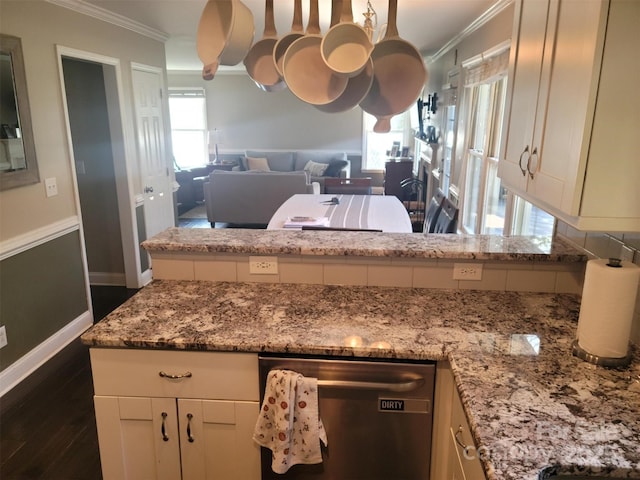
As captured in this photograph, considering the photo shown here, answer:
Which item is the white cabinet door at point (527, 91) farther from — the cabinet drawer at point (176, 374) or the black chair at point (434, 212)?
the black chair at point (434, 212)

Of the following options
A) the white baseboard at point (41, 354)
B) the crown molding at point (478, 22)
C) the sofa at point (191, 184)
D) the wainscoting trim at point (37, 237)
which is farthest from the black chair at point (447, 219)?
the sofa at point (191, 184)

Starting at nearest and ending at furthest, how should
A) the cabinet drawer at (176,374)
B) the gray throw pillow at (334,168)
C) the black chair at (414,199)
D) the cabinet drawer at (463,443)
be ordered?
the cabinet drawer at (463,443), the cabinet drawer at (176,374), the black chair at (414,199), the gray throw pillow at (334,168)

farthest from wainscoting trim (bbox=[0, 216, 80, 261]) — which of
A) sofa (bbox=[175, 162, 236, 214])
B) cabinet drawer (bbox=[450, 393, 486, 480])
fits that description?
sofa (bbox=[175, 162, 236, 214])

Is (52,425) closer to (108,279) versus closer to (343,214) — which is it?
(108,279)

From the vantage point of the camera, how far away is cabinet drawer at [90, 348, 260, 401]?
1466 millimetres

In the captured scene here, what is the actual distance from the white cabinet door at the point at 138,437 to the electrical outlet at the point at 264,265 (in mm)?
617

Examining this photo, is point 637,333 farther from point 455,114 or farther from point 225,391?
point 455,114

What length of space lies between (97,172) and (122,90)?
753mm

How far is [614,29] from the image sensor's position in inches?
40.9

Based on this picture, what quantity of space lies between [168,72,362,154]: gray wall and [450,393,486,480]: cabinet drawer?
8094 mm

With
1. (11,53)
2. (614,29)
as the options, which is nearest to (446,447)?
(614,29)

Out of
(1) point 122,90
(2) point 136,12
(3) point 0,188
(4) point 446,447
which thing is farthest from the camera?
(1) point 122,90

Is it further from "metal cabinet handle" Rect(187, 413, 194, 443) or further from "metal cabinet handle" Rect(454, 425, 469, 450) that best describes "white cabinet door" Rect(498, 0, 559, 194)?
"metal cabinet handle" Rect(187, 413, 194, 443)

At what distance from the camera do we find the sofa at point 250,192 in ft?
19.8
